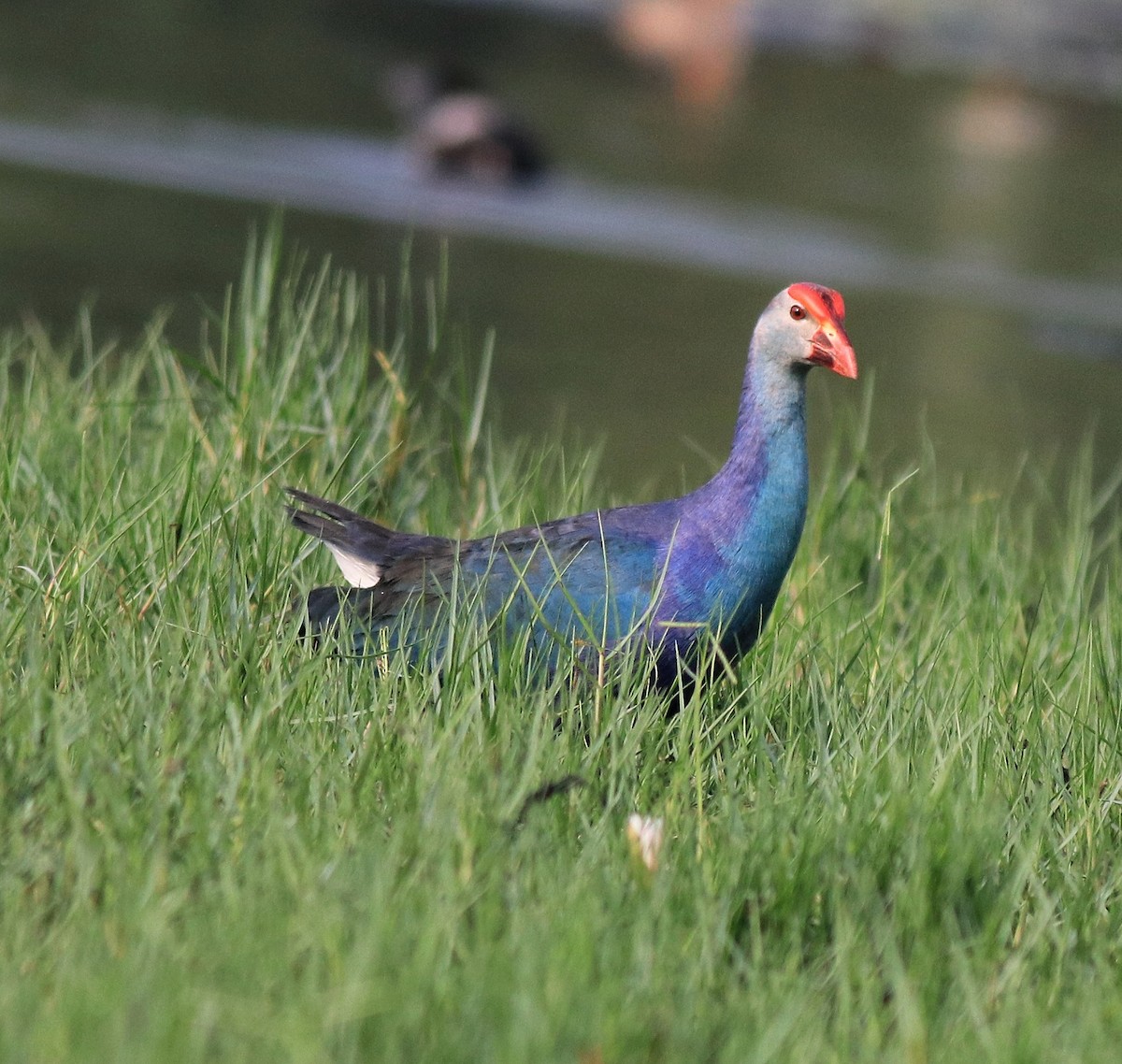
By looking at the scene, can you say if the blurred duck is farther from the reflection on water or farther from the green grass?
the green grass

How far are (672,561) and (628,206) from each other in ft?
25.8

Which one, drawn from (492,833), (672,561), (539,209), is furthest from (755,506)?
(539,209)

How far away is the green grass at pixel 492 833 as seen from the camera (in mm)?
1883

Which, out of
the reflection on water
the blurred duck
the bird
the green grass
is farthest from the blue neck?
the blurred duck

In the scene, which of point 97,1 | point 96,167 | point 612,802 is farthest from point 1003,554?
point 97,1

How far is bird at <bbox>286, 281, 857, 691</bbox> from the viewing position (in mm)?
3033

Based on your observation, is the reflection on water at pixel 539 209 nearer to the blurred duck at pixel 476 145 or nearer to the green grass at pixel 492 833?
the blurred duck at pixel 476 145

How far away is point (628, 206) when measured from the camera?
10734 mm

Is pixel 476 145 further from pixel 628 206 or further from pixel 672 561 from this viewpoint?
pixel 672 561

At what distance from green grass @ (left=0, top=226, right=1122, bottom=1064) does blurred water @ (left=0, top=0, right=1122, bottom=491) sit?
1.22m

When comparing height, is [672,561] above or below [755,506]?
below

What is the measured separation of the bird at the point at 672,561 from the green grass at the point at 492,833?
0.10 metres

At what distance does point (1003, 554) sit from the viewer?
4102 millimetres

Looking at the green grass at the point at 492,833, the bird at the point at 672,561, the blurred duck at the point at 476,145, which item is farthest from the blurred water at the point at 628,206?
the green grass at the point at 492,833
